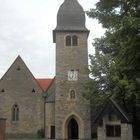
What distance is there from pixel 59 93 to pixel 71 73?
274 centimetres

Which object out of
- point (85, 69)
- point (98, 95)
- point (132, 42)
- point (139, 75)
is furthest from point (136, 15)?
point (85, 69)

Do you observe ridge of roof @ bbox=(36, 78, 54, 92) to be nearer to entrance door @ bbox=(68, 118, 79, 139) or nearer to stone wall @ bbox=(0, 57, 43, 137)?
stone wall @ bbox=(0, 57, 43, 137)

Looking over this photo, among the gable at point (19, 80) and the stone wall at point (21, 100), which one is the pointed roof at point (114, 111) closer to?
the stone wall at point (21, 100)

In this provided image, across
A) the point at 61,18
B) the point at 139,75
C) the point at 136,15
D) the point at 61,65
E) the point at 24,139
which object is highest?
the point at 61,18

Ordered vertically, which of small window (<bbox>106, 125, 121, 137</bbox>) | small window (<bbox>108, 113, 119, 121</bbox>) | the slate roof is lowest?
small window (<bbox>106, 125, 121, 137</bbox>)

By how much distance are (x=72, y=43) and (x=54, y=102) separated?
285 inches

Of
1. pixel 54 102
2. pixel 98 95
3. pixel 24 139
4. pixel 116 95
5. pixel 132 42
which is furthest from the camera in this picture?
pixel 54 102

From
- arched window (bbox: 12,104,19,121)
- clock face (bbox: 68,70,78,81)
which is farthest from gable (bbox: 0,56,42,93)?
clock face (bbox: 68,70,78,81)

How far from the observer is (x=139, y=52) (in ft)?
54.2

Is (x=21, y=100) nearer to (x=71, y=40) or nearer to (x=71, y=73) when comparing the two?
(x=71, y=73)

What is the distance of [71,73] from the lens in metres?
45.8

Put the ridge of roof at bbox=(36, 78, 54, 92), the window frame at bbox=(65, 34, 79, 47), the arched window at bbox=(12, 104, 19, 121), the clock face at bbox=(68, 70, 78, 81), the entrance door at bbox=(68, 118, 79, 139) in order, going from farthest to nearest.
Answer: the ridge of roof at bbox=(36, 78, 54, 92) → the arched window at bbox=(12, 104, 19, 121) → the window frame at bbox=(65, 34, 79, 47) → the entrance door at bbox=(68, 118, 79, 139) → the clock face at bbox=(68, 70, 78, 81)

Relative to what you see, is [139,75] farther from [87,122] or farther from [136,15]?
[87,122]

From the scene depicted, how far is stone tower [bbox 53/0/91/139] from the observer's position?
44.3 meters
